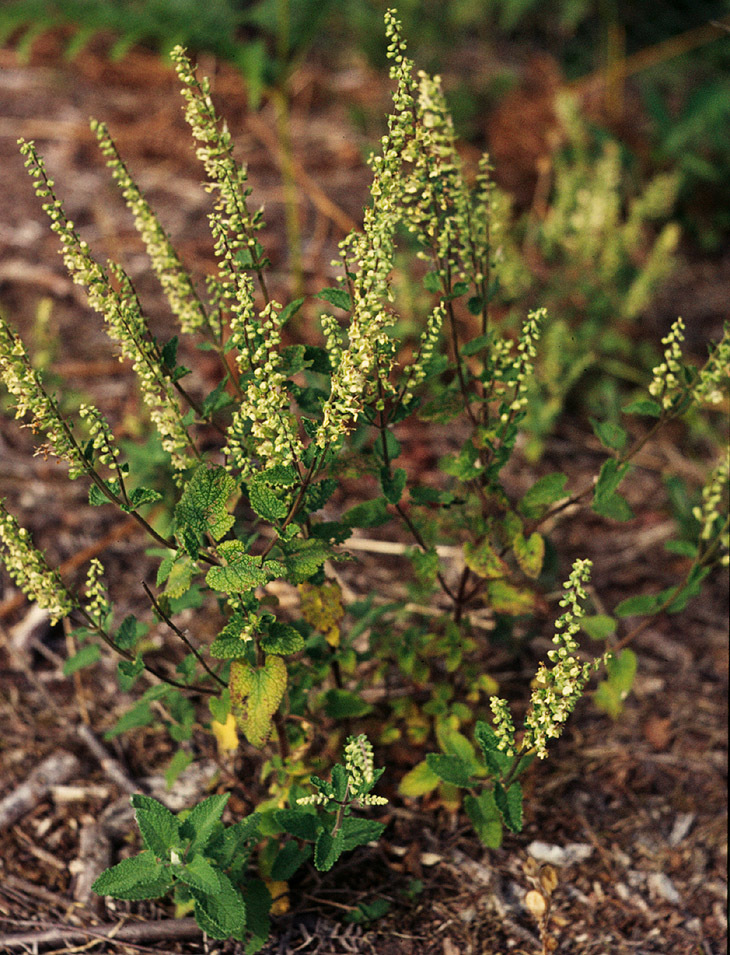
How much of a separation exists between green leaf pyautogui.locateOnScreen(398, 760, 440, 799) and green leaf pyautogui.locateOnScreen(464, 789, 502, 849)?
0.12m

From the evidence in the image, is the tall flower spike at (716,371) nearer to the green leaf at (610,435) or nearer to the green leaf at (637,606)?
the green leaf at (610,435)

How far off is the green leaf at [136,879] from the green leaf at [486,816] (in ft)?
2.57

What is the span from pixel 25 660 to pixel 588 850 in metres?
1.95

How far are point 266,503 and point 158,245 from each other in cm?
72

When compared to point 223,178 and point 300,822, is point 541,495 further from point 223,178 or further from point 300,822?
point 223,178

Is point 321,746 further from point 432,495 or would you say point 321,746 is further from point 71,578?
point 71,578

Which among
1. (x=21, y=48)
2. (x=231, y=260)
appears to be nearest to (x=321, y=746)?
(x=231, y=260)

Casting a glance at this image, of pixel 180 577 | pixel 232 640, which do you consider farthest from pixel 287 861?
pixel 180 577

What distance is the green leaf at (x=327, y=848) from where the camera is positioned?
1.93 meters

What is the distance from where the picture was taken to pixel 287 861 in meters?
2.25

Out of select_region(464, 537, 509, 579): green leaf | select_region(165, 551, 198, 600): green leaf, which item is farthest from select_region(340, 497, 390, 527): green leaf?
select_region(165, 551, 198, 600): green leaf

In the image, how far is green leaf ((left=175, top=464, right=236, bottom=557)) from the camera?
1978 millimetres

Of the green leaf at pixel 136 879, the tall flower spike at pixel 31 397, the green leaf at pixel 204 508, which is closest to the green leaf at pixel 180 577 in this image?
the green leaf at pixel 204 508

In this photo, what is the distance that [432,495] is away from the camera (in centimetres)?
235
